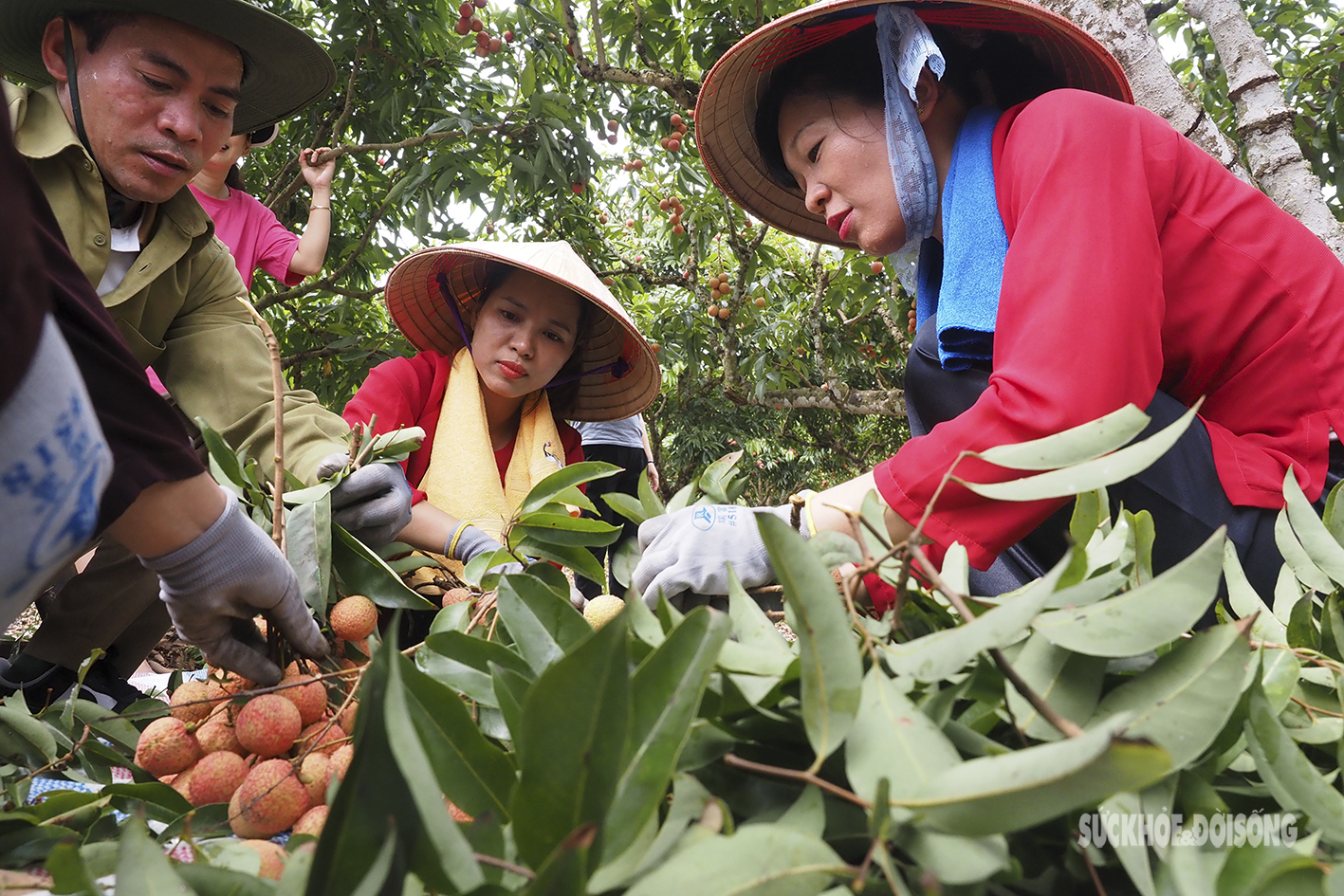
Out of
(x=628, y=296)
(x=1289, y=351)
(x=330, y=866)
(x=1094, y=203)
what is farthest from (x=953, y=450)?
(x=628, y=296)

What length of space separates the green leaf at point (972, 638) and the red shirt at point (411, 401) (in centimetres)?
137

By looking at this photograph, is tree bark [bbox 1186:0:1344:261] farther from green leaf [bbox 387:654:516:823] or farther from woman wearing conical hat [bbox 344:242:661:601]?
green leaf [bbox 387:654:516:823]

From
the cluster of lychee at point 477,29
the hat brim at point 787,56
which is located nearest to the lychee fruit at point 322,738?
the hat brim at point 787,56

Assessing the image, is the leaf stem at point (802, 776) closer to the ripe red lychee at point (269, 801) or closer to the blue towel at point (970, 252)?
the ripe red lychee at point (269, 801)

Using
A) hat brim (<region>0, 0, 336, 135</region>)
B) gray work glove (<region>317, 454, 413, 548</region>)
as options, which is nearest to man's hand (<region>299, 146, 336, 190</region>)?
hat brim (<region>0, 0, 336, 135</region>)

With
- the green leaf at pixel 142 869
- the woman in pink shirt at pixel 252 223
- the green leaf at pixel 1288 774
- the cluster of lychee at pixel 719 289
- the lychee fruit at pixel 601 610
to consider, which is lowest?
the cluster of lychee at pixel 719 289

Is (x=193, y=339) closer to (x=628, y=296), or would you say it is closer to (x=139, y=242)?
(x=139, y=242)

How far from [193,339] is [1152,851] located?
168cm

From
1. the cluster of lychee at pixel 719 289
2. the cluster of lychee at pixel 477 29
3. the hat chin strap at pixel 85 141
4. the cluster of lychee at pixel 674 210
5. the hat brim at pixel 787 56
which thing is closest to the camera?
the hat brim at pixel 787 56

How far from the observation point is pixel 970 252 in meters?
1.14

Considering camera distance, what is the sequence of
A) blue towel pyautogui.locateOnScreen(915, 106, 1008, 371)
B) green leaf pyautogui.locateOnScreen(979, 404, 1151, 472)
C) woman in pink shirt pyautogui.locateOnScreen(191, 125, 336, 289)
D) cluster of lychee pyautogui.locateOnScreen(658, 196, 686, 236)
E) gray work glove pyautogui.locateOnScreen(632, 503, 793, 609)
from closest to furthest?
1. green leaf pyautogui.locateOnScreen(979, 404, 1151, 472)
2. gray work glove pyautogui.locateOnScreen(632, 503, 793, 609)
3. blue towel pyautogui.locateOnScreen(915, 106, 1008, 371)
4. woman in pink shirt pyautogui.locateOnScreen(191, 125, 336, 289)
5. cluster of lychee pyautogui.locateOnScreen(658, 196, 686, 236)

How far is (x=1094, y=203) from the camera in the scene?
3.22 ft

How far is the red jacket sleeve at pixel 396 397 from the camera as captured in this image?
178 centimetres

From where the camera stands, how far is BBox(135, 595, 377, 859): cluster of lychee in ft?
2.09
